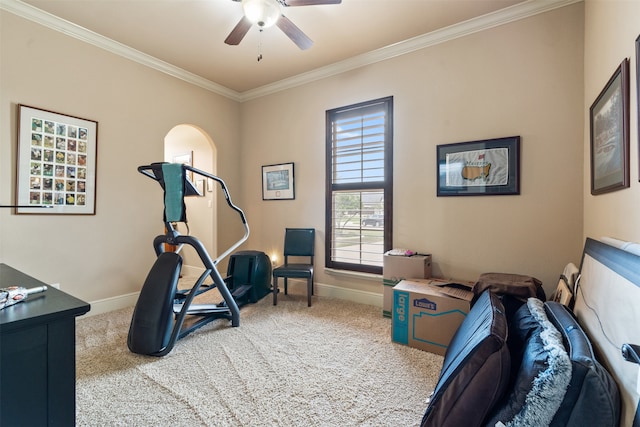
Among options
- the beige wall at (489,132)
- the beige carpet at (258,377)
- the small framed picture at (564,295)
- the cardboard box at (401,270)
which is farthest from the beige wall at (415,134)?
the beige carpet at (258,377)

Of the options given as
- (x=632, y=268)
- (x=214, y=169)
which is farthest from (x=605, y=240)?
(x=214, y=169)

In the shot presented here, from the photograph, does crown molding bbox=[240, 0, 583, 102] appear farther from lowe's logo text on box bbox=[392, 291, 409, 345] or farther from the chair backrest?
lowe's logo text on box bbox=[392, 291, 409, 345]

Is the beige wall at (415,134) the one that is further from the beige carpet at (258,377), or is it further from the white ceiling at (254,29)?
the beige carpet at (258,377)

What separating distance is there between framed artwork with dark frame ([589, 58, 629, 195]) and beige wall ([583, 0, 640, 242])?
0.05m

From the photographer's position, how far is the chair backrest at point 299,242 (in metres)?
3.57

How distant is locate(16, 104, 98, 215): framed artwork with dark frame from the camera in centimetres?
246

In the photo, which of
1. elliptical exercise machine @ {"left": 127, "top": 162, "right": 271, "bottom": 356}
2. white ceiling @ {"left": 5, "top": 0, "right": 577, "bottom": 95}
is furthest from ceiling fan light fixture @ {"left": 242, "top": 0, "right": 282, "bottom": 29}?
elliptical exercise machine @ {"left": 127, "top": 162, "right": 271, "bottom": 356}

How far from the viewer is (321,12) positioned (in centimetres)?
248

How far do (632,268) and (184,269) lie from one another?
17.1ft

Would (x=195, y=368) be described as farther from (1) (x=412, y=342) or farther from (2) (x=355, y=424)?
(1) (x=412, y=342)

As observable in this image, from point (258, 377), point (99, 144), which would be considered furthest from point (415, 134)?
point (99, 144)

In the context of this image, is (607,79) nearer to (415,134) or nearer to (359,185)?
(415,134)

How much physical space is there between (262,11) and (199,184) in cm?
318

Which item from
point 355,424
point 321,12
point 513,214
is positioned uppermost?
point 321,12
